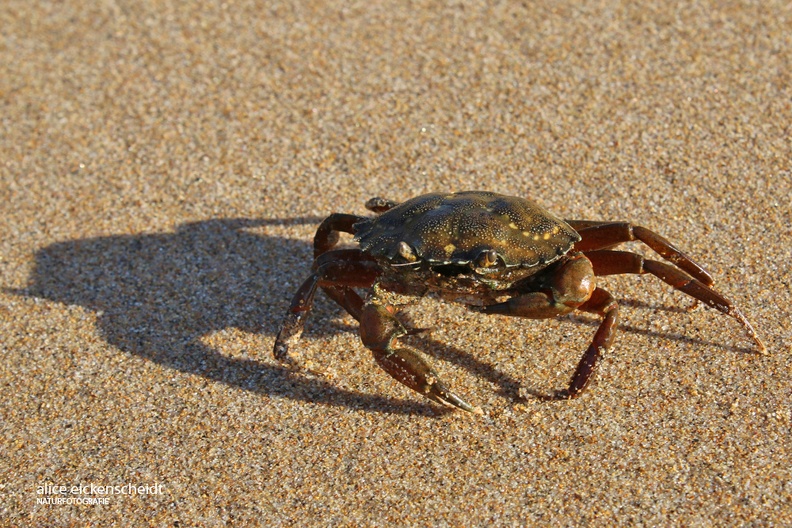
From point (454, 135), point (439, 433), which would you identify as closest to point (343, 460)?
point (439, 433)

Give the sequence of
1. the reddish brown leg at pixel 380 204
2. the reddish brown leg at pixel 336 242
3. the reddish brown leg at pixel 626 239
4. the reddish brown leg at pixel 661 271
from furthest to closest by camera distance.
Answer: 1. the reddish brown leg at pixel 380 204
2. the reddish brown leg at pixel 336 242
3. the reddish brown leg at pixel 626 239
4. the reddish brown leg at pixel 661 271

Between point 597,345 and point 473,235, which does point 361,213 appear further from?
point 597,345

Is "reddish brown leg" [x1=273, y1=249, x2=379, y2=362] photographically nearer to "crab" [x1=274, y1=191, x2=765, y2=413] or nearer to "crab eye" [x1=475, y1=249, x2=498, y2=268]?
"crab" [x1=274, y1=191, x2=765, y2=413]

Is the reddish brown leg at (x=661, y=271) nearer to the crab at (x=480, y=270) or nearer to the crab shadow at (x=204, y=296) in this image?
the crab at (x=480, y=270)

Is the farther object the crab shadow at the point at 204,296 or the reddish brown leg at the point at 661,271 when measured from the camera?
the crab shadow at the point at 204,296

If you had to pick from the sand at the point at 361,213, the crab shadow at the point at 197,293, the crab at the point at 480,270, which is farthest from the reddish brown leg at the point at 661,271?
the crab shadow at the point at 197,293

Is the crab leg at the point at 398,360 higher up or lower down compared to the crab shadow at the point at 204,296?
higher up
